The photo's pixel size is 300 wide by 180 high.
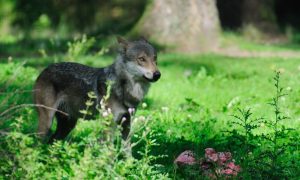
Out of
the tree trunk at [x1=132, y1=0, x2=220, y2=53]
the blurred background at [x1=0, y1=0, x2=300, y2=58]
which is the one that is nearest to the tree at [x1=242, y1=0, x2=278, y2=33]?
the blurred background at [x1=0, y1=0, x2=300, y2=58]

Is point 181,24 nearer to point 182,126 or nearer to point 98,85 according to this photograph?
point 182,126

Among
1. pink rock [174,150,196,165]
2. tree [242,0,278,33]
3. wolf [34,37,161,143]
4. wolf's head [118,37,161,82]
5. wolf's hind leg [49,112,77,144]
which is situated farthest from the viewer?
tree [242,0,278,33]

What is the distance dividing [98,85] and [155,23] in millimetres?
10412

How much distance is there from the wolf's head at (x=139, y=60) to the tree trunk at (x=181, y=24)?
10149 millimetres

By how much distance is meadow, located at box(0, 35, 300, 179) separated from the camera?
19.1ft

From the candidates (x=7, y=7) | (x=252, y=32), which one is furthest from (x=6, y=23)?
(x=252, y=32)

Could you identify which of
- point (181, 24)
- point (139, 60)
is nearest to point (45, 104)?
point (139, 60)

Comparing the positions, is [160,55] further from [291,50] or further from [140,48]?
[140,48]

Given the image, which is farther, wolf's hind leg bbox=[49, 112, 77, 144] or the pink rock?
wolf's hind leg bbox=[49, 112, 77, 144]

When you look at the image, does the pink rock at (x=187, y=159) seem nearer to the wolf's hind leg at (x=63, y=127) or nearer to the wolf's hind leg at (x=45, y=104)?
the wolf's hind leg at (x=45, y=104)

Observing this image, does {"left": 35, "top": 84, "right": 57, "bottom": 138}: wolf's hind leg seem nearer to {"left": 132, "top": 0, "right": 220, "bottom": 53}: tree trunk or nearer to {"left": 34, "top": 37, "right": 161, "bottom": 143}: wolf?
{"left": 34, "top": 37, "right": 161, "bottom": 143}: wolf

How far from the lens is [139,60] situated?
8125 millimetres

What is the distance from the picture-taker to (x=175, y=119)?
9.88 meters

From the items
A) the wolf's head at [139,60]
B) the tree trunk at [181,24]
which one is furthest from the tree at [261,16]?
the wolf's head at [139,60]
